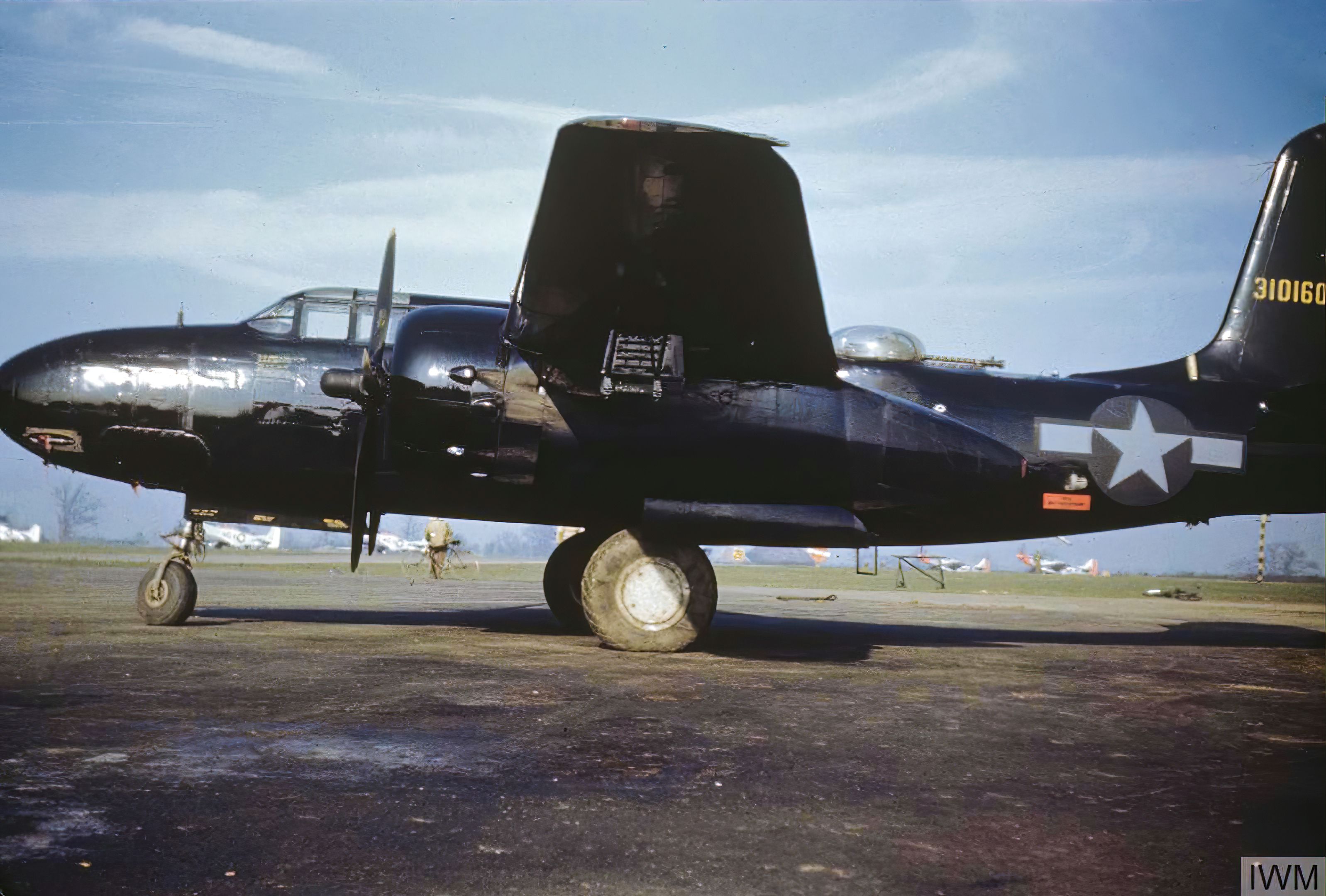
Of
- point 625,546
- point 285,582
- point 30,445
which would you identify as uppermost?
point 30,445

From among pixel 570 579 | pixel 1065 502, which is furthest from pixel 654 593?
pixel 1065 502

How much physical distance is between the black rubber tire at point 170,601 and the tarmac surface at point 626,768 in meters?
0.50

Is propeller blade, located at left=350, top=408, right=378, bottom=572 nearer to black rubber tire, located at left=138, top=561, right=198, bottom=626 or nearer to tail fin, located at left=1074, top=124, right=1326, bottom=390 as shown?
black rubber tire, located at left=138, top=561, right=198, bottom=626

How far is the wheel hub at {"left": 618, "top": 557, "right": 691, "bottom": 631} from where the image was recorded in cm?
981

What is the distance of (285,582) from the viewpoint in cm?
2342

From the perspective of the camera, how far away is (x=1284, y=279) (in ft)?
43.4

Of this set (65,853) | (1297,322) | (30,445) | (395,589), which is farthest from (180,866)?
(395,589)

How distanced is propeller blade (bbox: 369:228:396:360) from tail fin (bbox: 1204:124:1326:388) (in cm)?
1089

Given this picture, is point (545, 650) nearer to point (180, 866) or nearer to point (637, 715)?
point (637, 715)

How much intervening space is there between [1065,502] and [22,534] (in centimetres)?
8919

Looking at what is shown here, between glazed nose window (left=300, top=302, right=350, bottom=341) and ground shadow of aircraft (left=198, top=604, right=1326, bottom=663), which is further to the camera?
glazed nose window (left=300, top=302, right=350, bottom=341)

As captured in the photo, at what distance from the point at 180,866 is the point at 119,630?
8.36 meters

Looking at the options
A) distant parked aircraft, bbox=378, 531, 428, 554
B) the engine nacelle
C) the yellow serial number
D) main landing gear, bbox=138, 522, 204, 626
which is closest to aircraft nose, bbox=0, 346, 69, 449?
main landing gear, bbox=138, 522, 204, 626
